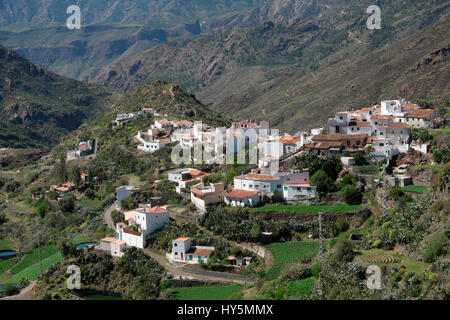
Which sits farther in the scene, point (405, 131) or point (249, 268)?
point (405, 131)

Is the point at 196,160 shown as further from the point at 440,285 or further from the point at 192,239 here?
the point at 440,285

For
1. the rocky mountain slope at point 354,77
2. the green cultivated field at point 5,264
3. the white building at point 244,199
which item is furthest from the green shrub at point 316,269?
the rocky mountain slope at point 354,77

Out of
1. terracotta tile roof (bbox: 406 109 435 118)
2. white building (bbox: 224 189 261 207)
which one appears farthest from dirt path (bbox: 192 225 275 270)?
terracotta tile roof (bbox: 406 109 435 118)

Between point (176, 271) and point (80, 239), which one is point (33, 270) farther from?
point (176, 271)

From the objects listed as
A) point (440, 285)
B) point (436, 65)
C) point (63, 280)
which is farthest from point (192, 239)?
point (436, 65)

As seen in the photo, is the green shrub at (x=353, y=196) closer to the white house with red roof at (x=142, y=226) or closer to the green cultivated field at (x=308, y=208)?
the green cultivated field at (x=308, y=208)

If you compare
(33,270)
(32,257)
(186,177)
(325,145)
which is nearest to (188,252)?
(186,177)

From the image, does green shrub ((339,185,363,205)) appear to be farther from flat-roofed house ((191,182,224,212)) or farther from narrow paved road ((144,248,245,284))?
narrow paved road ((144,248,245,284))
